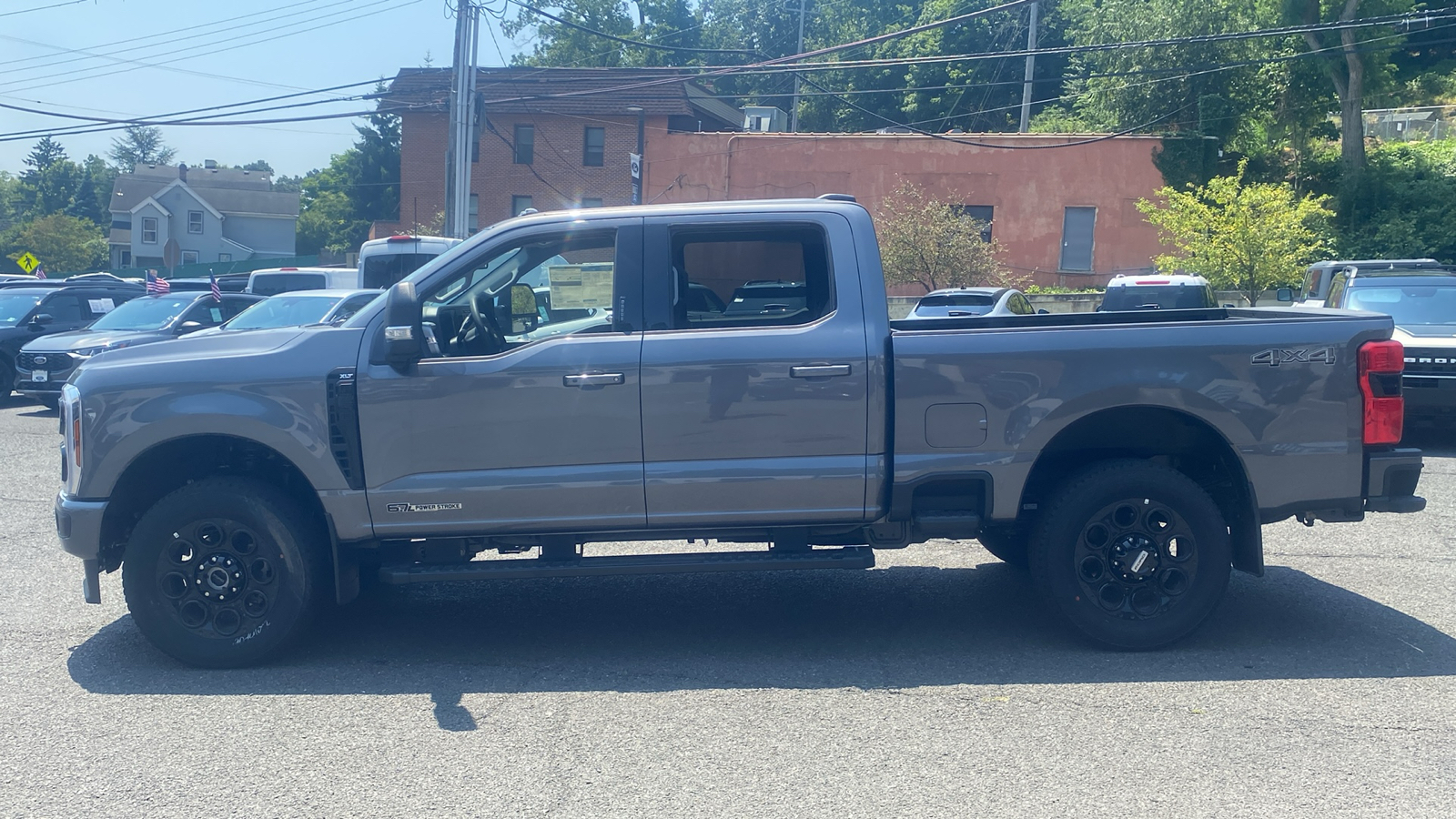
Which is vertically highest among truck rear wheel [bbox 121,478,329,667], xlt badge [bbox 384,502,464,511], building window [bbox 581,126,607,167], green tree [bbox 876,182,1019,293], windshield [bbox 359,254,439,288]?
building window [bbox 581,126,607,167]

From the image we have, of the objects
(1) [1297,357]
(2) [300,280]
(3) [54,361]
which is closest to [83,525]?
(1) [1297,357]

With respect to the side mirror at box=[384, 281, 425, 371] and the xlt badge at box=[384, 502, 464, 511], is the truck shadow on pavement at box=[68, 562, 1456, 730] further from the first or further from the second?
the side mirror at box=[384, 281, 425, 371]

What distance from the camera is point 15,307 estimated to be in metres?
18.5

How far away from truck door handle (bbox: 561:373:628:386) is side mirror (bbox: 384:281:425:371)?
70 centimetres

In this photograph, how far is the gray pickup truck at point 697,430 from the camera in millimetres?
5438

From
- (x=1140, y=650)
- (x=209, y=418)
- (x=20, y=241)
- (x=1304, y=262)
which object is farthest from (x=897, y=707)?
(x=20, y=241)

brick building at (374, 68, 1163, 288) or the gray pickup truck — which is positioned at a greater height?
brick building at (374, 68, 1163, 288)

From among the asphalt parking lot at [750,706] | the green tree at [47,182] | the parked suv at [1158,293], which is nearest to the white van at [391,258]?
the parked suv at [1158,293]

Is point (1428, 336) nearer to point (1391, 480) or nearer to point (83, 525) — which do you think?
point (1391, 480)

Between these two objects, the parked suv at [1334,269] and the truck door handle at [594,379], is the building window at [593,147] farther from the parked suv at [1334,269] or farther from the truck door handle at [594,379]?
the truck door handle at [594,379]

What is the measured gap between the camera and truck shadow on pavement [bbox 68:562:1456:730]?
538cm

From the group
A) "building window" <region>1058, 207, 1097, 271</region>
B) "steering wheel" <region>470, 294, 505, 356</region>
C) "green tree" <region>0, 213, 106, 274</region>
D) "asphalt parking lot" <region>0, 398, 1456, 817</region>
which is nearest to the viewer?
"asphalt parking lot" <region>0, 398, 1456, 817</region>

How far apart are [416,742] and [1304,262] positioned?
25647mm

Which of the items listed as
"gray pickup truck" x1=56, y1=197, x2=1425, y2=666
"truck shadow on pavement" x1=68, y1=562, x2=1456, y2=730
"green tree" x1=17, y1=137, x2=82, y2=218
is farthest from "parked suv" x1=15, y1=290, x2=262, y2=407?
"green tree" x1=17, y1=137, x2=82, y2=218
